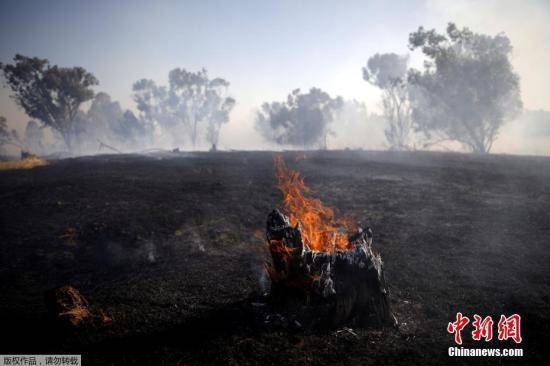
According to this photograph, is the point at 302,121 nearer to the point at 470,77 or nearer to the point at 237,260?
the point at 470,77

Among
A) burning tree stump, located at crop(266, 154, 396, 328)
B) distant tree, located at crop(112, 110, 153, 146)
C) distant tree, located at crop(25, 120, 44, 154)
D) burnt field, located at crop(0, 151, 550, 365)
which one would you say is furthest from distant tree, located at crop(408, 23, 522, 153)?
distant tree, located at crop(25, 120, 44, 154)

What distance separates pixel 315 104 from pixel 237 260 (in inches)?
2436

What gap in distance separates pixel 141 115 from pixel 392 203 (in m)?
86.6

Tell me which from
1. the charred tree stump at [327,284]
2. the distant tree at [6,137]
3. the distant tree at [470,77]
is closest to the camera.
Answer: the charred tree stump at [327,284]

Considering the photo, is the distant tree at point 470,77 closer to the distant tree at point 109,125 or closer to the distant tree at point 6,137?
the distant tree at point 109,125

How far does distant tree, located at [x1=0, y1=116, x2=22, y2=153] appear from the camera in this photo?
82037mm

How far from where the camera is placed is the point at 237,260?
9.08 metres

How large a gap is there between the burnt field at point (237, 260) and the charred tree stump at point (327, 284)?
0.88ft

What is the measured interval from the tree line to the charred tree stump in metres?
34.2

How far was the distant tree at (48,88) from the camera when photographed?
49.9 meters

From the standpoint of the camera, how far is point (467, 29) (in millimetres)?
31969

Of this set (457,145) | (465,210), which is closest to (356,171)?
(465,210)

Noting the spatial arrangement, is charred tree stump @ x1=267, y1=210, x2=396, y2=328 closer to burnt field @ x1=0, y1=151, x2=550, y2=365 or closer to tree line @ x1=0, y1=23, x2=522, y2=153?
burnt field @ x1=0, y1=151, x2=550, y2=365

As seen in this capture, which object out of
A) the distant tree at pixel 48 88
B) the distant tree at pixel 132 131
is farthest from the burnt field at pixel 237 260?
the distant tree at pixel 132 131
